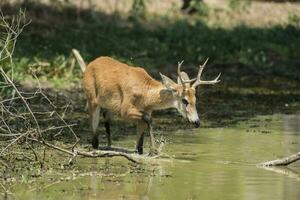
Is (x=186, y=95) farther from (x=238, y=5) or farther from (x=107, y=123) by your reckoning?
(x=238, y=5)

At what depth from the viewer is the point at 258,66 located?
2678cm

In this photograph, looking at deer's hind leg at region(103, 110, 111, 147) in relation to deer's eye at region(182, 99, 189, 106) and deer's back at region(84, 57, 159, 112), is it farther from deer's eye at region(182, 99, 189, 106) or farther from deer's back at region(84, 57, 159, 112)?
deer's eye at region(182, 99, 189, 106)

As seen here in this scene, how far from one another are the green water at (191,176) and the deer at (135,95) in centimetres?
59

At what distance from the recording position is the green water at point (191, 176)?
11.1 meters

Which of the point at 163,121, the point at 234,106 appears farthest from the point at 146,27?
the point at 163,121

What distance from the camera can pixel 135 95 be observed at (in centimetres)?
1484

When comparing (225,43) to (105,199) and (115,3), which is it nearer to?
(115,3)

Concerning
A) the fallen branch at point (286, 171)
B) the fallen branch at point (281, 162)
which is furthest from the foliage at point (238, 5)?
the fallen branch at point (286, 171)

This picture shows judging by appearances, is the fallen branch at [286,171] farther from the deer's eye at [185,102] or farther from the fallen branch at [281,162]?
the deer's eye at [185,102]

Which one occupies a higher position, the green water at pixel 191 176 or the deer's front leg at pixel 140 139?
the deer's front leg at pixel 140 139

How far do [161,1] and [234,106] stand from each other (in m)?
15.3

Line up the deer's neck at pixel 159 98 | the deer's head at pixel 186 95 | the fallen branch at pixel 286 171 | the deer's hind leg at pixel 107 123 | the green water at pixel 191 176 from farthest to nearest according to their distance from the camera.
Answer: the deer's hind leg at pixel 107 123
the deer's neck at pixel 159 98
the deer's head at pixel 186 95
the fallen branch at pixel 286 171
the green water at pixel 191 176

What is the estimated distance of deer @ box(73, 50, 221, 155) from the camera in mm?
14375

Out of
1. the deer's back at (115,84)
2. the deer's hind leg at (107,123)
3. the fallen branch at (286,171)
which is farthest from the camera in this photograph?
the deer's hind leg at (107,123)
